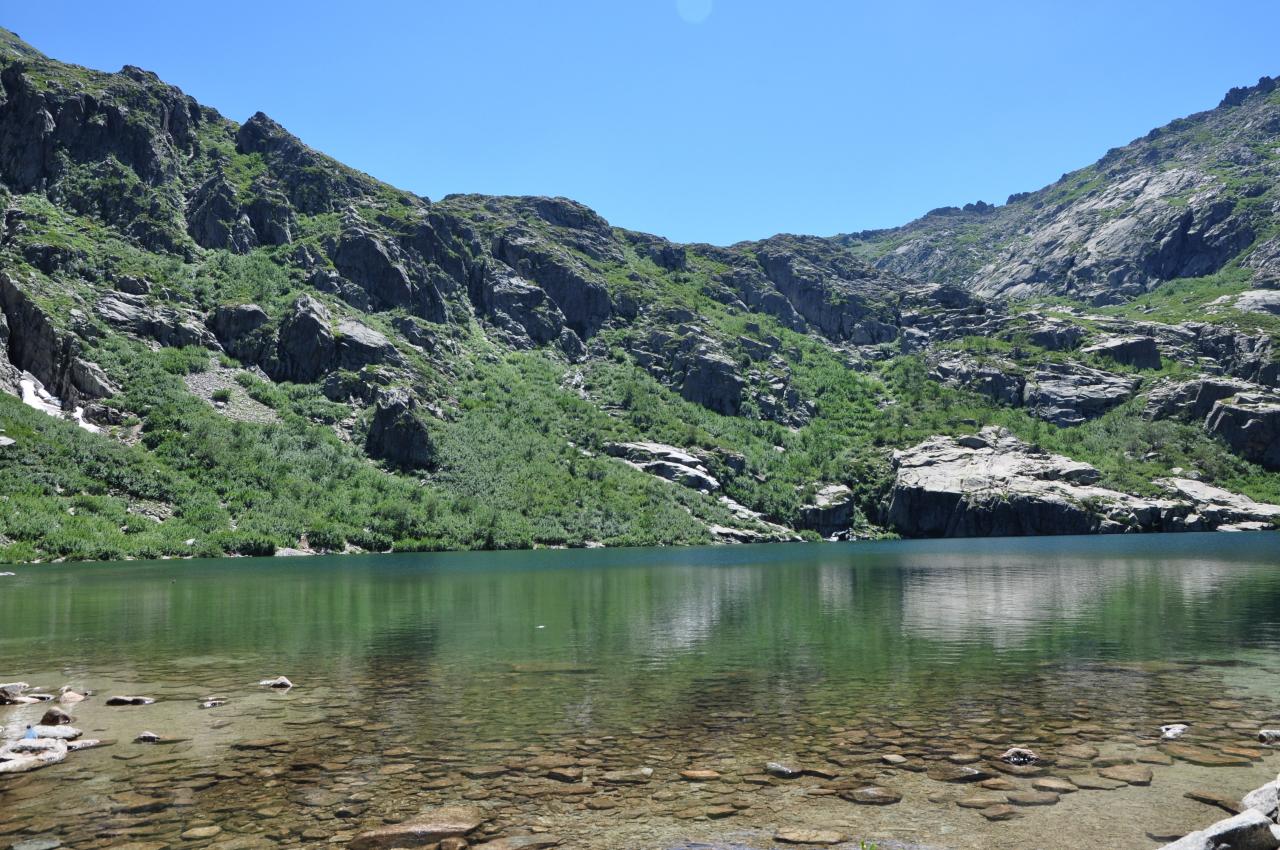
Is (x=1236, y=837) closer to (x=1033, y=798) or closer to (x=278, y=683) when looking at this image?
(x=1033, y=798)

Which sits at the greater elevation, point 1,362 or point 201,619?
point 1,362

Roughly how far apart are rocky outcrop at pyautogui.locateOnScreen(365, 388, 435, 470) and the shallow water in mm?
132664

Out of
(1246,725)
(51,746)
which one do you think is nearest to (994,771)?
(1246,725)

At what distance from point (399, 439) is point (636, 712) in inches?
6898

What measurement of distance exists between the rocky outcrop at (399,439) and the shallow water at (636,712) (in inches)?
5223

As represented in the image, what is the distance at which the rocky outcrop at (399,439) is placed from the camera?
18675 cm

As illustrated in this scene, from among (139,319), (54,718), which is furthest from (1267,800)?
(139,319)

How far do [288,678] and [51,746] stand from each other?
10.3 metres

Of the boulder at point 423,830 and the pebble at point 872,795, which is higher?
the boulder at point 423,830

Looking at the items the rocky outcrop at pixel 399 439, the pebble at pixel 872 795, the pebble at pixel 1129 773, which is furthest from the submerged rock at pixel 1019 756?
the rocky outcrop at pixel 399 439

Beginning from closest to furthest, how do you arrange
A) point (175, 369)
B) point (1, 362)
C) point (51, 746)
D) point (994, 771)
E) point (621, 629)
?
point (994, 771), point (51, 746), point (621, 629), point (1, 362), point (175, 369)

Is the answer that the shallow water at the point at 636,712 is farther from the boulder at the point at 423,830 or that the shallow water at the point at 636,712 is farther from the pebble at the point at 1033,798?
the boulder at the point at 423,830

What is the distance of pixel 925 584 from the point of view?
6750 cm

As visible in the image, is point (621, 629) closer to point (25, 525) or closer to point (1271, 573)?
point (1271, 573)
